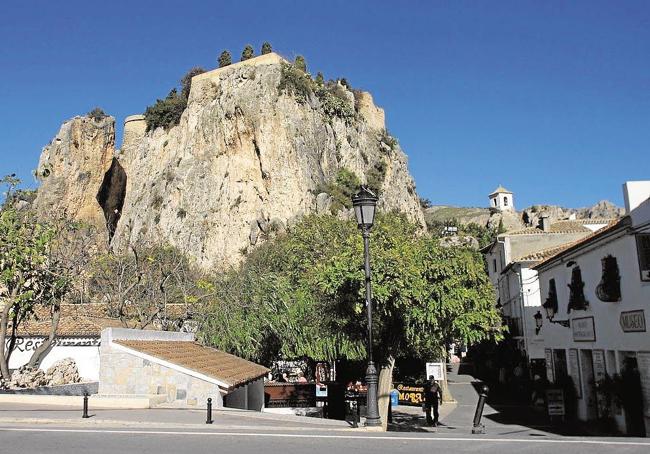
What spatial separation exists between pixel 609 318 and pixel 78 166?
70106mm

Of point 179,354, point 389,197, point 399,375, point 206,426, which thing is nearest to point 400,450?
point 206,426

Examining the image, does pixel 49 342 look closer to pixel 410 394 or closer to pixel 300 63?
pixel 410 394

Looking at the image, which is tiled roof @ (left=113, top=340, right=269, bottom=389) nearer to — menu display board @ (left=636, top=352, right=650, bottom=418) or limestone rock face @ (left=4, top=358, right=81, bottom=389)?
limestone rock face @ (left=4, top=358, right=81, bottom=389)

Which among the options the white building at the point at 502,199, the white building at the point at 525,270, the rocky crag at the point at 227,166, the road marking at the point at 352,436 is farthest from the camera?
the white building at the point at 502,199

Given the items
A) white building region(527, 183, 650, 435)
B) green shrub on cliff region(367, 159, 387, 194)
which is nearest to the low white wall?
white building region(527, 183, 650, 435)

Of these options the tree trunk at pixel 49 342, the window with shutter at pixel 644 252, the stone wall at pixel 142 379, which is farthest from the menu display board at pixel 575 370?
the tree trunk at pixel 49 342

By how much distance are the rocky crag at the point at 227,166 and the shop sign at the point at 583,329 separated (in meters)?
45.1

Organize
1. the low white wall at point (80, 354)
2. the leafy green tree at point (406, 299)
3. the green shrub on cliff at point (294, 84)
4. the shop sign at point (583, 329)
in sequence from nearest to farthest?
the leafy green tree at point (406, 299) < the shop sign at point (583, 329) < the low white wall at point (80, 354) < the green shrub on cliff at point (294, 84)

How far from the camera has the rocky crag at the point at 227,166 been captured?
64.9 meters

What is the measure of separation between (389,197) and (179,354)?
6097 centimetres

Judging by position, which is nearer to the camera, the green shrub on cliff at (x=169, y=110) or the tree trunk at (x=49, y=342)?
the tree trunk at (x=49, y=342)

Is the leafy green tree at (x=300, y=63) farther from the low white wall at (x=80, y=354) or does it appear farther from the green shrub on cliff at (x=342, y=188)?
the low white wall at (x=80, y=354)

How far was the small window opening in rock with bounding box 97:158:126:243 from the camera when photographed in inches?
3069

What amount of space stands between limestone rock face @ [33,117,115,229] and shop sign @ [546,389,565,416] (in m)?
63.9
